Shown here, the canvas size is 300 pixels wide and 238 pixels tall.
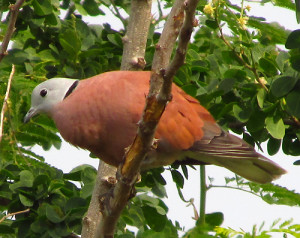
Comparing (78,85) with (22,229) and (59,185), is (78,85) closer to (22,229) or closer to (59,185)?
(59,185)

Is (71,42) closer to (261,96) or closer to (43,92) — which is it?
(43,92)

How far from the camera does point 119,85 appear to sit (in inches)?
143

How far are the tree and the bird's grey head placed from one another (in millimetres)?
59

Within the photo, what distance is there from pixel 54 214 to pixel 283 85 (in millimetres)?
1328

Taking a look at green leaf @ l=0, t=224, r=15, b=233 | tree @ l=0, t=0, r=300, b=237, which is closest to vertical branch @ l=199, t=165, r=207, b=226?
tree @ l=0, t=0, r=300, b=237

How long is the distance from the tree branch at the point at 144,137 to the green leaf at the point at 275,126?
869 millimetres

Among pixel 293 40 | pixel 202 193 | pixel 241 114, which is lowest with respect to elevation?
pixel 202 193

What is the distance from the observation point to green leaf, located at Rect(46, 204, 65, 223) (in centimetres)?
358

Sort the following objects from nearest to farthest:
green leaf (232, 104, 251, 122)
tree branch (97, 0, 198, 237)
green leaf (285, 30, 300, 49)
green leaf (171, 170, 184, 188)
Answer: tree branch (97, 0, 198, 237) → green leaf (285, 30, 300, 49) → green leaf (232, 104, 251, 122) → green leaf (171, 170, 184, 188)

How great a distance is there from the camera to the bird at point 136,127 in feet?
11.9

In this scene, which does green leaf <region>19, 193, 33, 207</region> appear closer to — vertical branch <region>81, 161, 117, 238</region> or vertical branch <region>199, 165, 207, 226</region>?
vertical branch <region>81, 161, 117, 238</region>

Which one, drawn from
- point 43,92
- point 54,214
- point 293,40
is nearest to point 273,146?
point 293,40

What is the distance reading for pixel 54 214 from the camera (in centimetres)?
360

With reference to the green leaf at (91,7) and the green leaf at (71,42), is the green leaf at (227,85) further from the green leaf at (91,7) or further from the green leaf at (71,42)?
the green leaf at (91,7)
